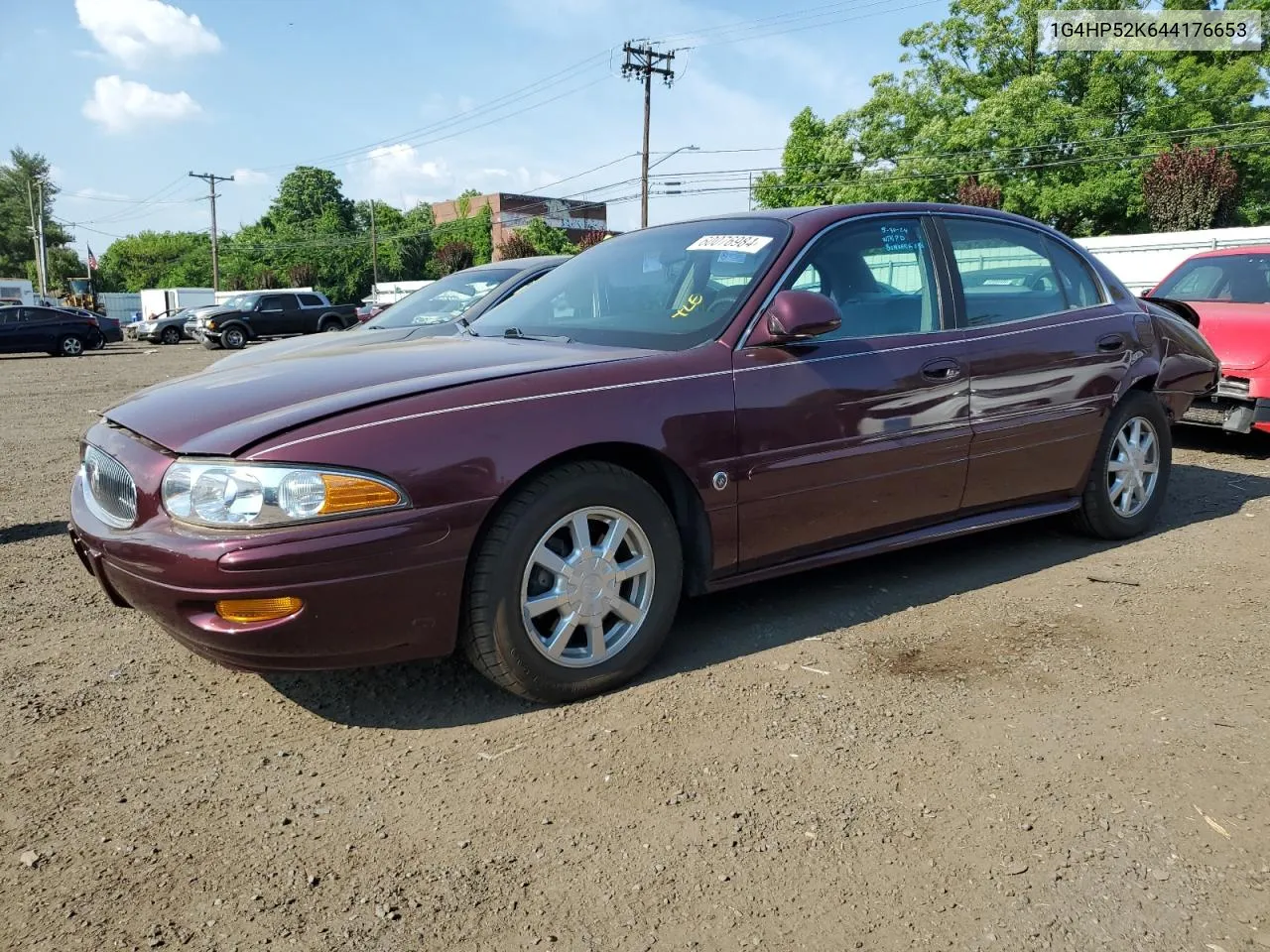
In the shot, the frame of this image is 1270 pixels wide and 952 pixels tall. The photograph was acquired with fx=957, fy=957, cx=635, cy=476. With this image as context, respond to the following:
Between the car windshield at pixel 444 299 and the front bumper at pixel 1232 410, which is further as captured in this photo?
the car windshield at pixel 444 299

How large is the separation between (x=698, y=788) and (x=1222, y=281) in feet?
23.9

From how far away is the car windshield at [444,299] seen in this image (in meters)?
7.97

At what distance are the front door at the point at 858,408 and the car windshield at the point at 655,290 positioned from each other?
0.20 metres

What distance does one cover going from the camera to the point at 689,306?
3.54 metres

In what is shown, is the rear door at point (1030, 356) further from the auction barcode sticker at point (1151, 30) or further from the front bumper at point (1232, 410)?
the auction barcode sticker at point (1151, 30)

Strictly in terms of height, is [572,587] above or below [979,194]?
below

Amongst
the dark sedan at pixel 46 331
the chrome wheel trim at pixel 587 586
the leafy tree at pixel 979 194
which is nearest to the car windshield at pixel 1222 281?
the chrome wheel trim at pixel 587 586

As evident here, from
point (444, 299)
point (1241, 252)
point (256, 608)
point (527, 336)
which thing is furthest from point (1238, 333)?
point (256, 608)

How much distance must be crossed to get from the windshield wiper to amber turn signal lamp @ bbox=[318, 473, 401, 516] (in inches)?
45.0

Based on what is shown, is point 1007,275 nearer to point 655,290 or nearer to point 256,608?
point 655,290

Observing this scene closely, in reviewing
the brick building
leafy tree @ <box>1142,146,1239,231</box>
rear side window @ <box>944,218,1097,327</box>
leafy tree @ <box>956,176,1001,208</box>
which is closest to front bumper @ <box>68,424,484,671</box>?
rear side window @ <box>944,218,1097,327</box>

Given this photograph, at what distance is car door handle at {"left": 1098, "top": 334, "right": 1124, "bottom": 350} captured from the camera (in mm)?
4496

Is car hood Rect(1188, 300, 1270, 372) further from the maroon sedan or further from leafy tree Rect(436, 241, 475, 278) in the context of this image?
leafy tree Rect(436, 241, 475, 278)

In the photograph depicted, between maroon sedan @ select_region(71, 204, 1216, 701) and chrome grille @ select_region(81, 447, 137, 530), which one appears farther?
chrome grille @ select_region(81, 447, 137, 530)
